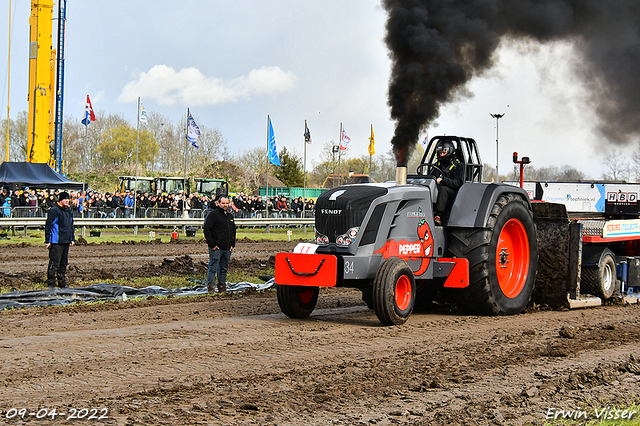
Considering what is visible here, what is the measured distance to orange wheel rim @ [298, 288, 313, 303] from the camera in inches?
367

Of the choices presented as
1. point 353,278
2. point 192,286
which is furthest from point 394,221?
point 192,286

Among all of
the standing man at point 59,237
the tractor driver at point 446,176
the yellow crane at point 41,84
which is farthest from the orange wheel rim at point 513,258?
the yellow crane at point 41,84

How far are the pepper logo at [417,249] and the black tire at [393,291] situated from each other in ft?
0.68

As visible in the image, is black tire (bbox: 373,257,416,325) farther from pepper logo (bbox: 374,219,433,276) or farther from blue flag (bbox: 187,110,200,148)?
blue flag (bbox: 187,110,200,148)

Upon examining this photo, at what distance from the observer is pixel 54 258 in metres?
12.3

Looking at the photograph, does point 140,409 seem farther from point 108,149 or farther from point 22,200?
point 108,149

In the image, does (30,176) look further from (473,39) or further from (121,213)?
(473,39)

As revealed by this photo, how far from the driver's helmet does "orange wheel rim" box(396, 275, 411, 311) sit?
2208 millimetres

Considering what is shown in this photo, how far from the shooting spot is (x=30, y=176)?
28.9 m

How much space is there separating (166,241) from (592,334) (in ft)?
61.1

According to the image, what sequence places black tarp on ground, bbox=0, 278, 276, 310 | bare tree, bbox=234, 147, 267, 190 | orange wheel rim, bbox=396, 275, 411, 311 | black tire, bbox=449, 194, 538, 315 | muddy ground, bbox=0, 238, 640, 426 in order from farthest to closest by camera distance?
1. bare tree, bbox=234, 147, 267, 190
2. black tarp on ground, bbox=0, 278, 276, 310
3. black tire, bbox=449, 194, 538, 315
4. orange wheel rim, bbox=396, 275, 411, 311
5. muddy ground, bbox=0, 238, 640, 426

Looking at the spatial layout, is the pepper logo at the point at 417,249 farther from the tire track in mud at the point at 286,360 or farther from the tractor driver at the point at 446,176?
the tire track in mud at the point at 286,360

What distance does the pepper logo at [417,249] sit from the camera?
870 centimetres

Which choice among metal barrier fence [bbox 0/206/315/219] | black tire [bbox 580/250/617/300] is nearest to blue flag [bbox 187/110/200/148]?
metal barrier fence [bbox 0/206/315/219]
